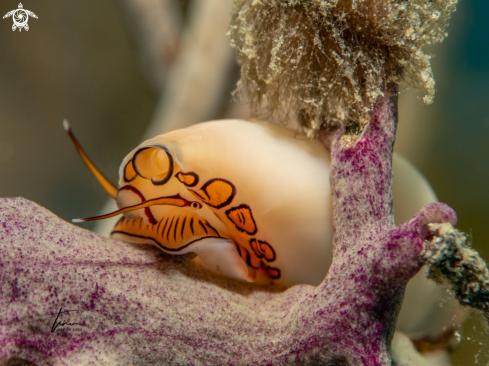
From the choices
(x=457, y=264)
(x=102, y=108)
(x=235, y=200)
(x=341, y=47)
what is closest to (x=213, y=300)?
(x=235, y=200)

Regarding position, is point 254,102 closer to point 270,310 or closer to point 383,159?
point 383,159

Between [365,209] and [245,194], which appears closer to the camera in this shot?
[365,209]

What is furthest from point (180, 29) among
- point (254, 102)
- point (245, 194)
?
point (245, 194)
